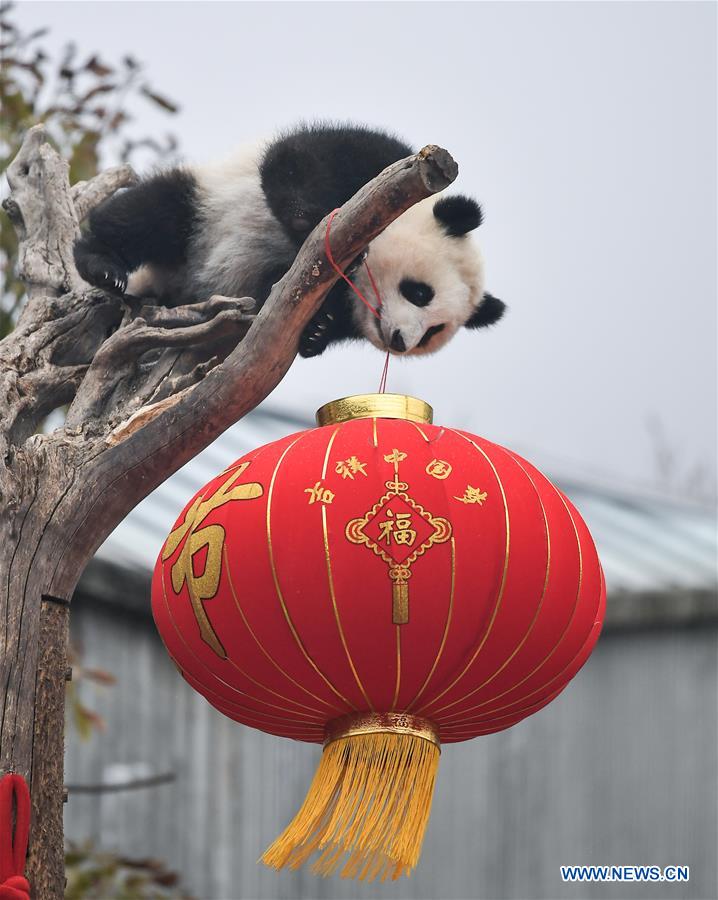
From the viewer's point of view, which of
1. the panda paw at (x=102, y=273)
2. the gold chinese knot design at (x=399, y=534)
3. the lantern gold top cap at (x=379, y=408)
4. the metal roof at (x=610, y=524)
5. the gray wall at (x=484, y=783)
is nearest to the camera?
the gold chinese knot design at (x=399, y=534)

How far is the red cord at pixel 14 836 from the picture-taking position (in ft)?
6.09

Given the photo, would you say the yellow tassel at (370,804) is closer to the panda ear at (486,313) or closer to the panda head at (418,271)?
the panda head at (418,271)

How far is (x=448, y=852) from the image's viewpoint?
534 centimetres

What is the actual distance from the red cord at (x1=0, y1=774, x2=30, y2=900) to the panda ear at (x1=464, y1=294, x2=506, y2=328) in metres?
1.52

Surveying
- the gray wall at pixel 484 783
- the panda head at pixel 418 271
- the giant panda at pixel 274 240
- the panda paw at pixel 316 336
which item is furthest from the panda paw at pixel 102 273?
the gray wall at pixel 484 783

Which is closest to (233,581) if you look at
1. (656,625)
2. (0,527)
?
(0,527)

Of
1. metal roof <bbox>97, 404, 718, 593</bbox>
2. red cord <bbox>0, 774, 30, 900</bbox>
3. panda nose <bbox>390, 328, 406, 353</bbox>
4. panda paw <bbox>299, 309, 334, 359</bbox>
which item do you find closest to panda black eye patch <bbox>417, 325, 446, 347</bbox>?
Answer: panda nose <bbox>390, 328, 406, 353</bbox>

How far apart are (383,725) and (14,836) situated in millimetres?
565

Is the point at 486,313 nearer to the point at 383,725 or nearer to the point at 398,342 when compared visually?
the point at 398,342

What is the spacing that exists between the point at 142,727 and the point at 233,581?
3.17 m

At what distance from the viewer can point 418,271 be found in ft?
9.27

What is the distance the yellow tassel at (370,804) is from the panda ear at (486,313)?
1252mm

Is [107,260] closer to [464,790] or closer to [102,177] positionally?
[102,177]

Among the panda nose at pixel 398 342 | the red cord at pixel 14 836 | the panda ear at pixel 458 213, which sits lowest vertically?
the red cord at pixel 14 836
